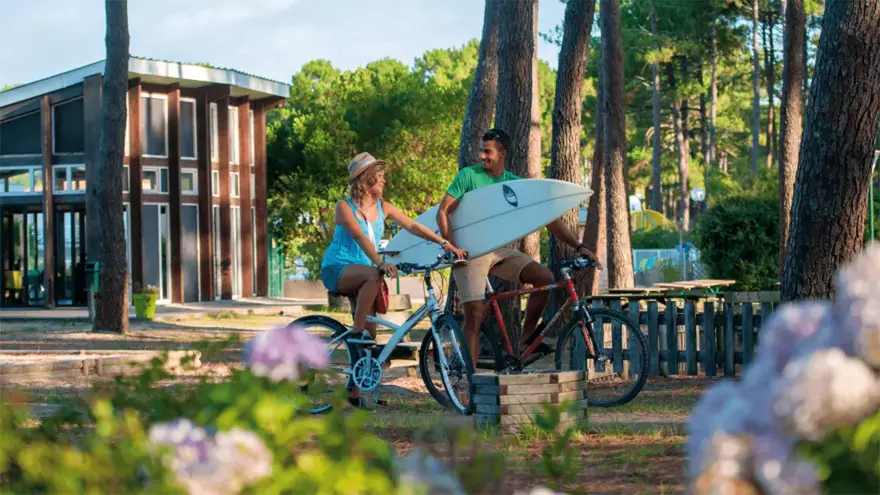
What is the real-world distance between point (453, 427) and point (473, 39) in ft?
360

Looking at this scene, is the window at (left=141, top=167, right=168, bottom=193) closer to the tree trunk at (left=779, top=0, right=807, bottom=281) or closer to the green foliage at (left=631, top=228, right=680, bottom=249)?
the tree trunk at (left=779, top=0, right=807, bottom=281)

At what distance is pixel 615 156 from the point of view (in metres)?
21.6

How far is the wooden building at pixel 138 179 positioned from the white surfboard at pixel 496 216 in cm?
2088

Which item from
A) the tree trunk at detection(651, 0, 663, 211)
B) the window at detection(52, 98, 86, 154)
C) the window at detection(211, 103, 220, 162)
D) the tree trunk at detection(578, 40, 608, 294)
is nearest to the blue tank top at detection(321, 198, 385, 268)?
the tree trunk at detection(578, 40, 608, 294)

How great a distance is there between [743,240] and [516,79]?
13.0 metres

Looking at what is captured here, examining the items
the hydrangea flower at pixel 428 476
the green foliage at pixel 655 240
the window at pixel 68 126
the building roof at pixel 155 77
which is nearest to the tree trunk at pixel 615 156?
the building roof at pixel 155 77

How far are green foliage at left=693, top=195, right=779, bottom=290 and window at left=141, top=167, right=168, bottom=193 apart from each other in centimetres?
1293

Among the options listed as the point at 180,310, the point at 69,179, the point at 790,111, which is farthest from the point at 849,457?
the point at 69,179

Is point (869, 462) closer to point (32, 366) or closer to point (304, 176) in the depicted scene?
point (32, 366)

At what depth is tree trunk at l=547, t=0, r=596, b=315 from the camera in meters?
16.1

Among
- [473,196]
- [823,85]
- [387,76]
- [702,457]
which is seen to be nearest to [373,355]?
[473,196]

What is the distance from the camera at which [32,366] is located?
1188 centimetres

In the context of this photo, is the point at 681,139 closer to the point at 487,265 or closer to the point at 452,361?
the point at 487,265

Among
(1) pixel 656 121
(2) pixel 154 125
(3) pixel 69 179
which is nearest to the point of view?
(3) pixel 69 179
